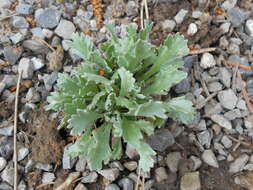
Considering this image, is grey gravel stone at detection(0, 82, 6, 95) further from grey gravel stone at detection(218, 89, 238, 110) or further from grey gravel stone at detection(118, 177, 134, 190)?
grey gravel stone at detection(218, 89, 238, 110)

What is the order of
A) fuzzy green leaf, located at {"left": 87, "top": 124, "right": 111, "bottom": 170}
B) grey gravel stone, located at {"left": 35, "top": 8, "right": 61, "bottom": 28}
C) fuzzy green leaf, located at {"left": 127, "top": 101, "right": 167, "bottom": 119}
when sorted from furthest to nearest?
grey gravel stone, located at {"left": 35, "top": 8, "right": 61, "bottom": 28} → fuzzy green leaf, located at {"left": 87, "top": 124, "right": 111, "bottom": 170} → fuzzy green leaf, located at {"left": 127, "top": 101, "right": 167, "bottom": 119}

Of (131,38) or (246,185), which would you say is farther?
(246,185)

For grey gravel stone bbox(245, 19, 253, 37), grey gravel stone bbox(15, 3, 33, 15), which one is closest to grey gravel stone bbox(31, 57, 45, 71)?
grey gravel stone bbox(15, 3, 33, 15)

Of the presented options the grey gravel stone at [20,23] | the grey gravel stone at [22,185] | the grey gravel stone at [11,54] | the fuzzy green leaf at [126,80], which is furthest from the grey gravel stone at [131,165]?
the grey gravel stone at [20,23]

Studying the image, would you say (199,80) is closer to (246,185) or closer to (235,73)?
(235,73)

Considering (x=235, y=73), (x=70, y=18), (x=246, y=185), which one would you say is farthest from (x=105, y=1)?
(x=246, y=185)

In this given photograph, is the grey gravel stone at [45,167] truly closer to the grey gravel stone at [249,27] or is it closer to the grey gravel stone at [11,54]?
the grey gravel stone at [11,54]
